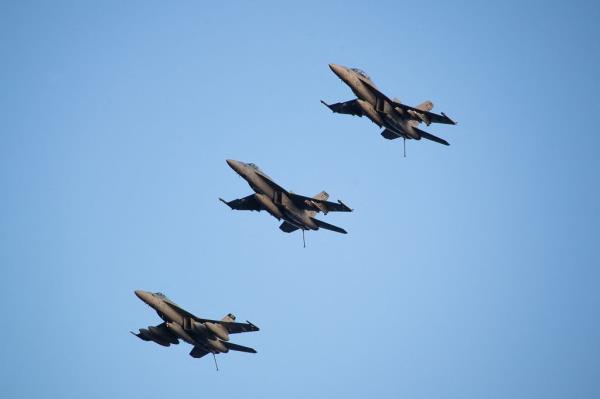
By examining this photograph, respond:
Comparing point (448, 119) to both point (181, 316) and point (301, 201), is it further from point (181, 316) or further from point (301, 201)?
point (181, 316)

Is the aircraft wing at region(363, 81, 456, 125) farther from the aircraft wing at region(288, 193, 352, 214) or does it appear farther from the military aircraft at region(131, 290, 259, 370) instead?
the military aircraft at region(131, 290, 259, 370)

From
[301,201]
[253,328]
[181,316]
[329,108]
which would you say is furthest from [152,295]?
[329,108]

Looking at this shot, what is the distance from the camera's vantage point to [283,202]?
2373 inches

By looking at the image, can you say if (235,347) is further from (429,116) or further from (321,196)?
(429,116)

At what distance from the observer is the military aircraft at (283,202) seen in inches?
2349

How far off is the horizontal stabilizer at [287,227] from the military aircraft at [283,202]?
867 mm

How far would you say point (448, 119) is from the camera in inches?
2388

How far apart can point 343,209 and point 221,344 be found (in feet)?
34.4

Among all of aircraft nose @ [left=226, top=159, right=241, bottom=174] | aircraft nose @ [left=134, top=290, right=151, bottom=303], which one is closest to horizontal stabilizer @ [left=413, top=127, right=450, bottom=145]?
aircraft nose @ [left=226, top=159, right=241, bottom=174]

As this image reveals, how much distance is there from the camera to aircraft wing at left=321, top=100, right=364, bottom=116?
62.1 metres

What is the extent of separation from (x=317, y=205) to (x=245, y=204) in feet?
14.5

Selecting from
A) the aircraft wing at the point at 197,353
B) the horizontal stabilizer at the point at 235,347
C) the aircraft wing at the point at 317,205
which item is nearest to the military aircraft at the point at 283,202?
the aircraft wing at the point at 317,205

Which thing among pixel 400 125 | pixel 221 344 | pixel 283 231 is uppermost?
pixel 400 125

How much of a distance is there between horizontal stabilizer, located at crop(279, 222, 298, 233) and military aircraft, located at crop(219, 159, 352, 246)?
0.87 m
